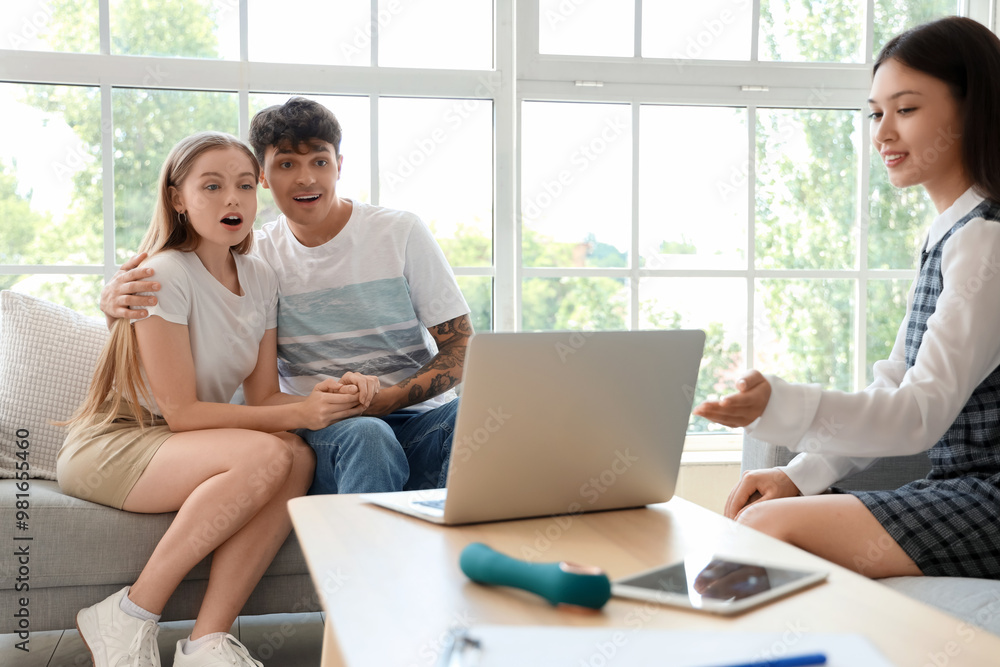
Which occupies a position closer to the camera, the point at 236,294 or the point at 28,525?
the point at 28,525

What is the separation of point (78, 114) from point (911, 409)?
2250mm

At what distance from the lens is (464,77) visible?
2.50 m

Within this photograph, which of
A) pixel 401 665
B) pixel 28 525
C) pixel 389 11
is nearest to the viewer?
pixel 401 665

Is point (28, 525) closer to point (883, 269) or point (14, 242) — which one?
point (14, 242)

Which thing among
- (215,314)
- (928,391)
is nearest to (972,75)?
(928,391)

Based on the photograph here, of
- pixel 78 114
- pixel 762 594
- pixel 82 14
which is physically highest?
pixel 82 14

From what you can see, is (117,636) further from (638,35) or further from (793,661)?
(638,35)

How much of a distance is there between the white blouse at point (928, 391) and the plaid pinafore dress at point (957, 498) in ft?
→ 0.12

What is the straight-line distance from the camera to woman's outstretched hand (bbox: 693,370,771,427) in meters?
0.92

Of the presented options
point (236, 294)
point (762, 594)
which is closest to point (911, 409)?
point (762, 594)

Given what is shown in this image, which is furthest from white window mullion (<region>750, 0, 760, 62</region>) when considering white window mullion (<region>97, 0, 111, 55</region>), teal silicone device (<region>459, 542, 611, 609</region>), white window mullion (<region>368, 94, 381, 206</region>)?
teal silicone device (<region>459, 542, 611, 609</region>)

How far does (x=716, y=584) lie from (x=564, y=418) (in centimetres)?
24

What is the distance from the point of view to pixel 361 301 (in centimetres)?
190

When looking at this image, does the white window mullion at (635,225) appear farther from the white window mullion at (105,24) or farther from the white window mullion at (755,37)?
the white window mullion at (105,24)
